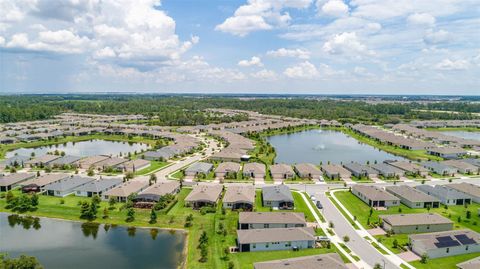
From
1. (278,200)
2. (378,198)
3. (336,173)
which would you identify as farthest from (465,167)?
(278,200)

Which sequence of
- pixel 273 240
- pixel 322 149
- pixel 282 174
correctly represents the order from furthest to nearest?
1. pixel 322 149
2. pixel 282 174
3. pixel 273 240

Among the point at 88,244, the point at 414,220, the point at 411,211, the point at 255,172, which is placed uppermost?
the point at 255,172

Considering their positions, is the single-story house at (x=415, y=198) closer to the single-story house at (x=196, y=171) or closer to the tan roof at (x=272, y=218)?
the tan roof at (x=272, y=218)

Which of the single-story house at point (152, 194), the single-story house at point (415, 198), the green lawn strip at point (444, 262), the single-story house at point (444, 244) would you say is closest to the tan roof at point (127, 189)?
the single-story house at point (152, 194)

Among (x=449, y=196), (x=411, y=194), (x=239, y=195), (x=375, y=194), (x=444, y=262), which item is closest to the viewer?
(x=444, y=262)

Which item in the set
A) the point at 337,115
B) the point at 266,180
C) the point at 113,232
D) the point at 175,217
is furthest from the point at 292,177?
the point at 337,115

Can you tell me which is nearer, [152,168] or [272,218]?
[272,218]

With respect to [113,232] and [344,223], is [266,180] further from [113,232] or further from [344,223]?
[113,232]

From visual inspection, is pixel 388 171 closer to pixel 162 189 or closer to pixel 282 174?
pixel 282 174

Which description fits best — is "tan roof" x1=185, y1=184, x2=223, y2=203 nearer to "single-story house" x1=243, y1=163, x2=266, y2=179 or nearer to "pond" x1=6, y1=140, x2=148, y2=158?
"single-story house" x1=243, y1=163, x2=266, y2=179

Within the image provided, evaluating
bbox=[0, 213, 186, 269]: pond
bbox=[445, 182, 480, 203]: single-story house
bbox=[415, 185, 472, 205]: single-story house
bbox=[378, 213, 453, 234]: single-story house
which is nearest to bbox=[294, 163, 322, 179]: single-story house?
bbox=[415, 185, 472, 205]: single-story house
